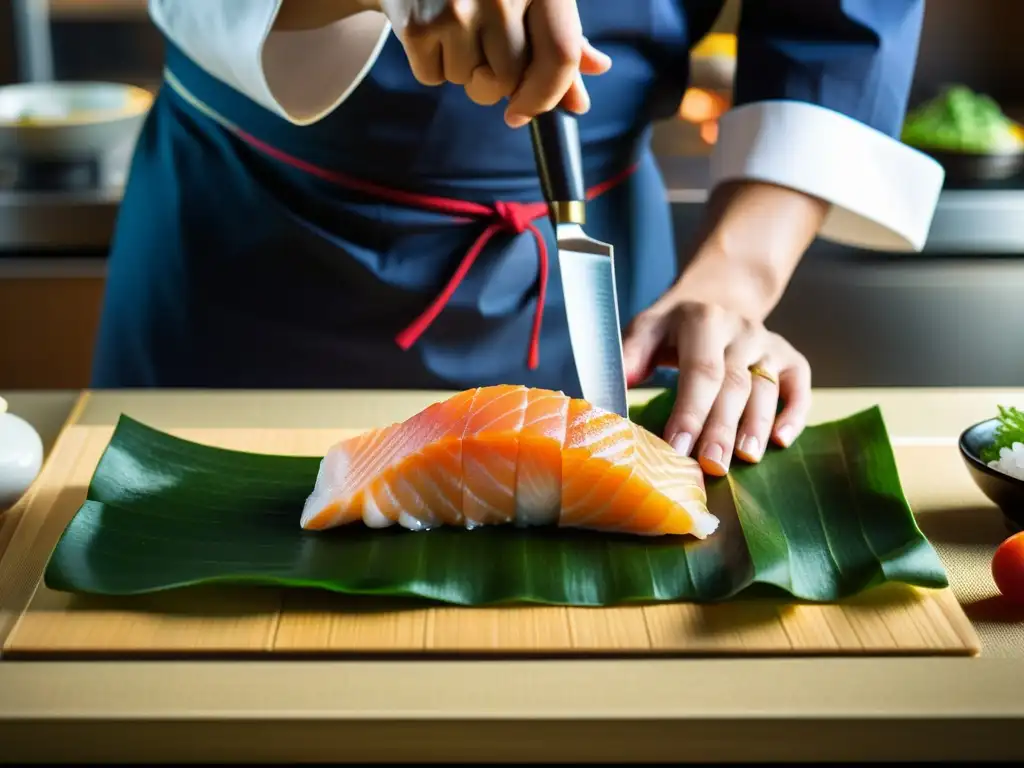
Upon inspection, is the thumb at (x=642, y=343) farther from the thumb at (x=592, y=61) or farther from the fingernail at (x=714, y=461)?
the thumb at (x=592, y=61)

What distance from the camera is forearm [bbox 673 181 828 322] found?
159cm

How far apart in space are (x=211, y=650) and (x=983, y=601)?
68 cm

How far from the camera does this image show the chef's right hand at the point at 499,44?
110 centimetres

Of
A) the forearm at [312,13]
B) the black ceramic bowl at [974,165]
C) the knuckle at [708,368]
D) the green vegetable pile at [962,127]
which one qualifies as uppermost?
the forearm at [312,13]

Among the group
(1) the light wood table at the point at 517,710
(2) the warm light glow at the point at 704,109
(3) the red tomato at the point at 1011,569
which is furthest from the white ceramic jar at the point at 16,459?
(2) the warm light glow at the point at 704,109

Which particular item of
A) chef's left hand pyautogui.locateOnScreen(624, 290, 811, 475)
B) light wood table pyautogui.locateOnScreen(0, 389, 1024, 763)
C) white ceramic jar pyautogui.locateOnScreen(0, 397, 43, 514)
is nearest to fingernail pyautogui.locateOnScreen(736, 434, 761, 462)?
chef's left hand pyautogui.locateOnScreen(624, 290, 811, 475)

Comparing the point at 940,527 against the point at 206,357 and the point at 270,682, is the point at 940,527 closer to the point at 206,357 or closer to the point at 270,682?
the point at 270,682

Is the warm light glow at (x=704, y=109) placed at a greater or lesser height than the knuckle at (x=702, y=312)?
lesser

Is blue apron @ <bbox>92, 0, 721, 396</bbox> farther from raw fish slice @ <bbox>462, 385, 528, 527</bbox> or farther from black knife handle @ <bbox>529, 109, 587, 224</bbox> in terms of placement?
raw fish slice @ <bbox>462, 385, 528, 527</bbox>

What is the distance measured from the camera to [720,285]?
1.59 meters

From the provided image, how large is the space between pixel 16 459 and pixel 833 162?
107 cm

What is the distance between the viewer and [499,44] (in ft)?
3.68

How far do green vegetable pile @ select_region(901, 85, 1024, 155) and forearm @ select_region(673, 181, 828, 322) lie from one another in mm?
944

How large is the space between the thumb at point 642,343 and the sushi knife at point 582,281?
0.29 ft
